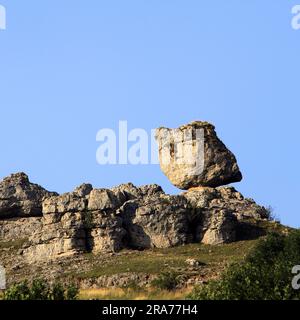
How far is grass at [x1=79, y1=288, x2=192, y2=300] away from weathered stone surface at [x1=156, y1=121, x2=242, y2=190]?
1325 inches

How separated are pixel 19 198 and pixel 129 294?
109ft

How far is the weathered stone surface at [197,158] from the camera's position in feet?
341

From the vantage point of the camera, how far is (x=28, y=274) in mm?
80875

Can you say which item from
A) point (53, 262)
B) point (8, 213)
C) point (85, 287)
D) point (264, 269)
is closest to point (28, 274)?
point (53, 262)

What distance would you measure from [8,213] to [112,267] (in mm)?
22692

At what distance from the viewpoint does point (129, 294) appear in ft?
223

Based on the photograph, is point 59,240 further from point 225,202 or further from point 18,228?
point 225,202

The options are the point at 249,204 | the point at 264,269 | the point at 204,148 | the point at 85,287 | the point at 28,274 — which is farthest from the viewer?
the point at 204,148

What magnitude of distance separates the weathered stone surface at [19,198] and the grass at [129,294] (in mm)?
28156

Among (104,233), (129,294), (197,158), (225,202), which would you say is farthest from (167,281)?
(197,158)

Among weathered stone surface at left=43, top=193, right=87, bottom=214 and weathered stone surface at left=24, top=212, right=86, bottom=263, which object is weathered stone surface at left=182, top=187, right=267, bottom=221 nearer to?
weathered stone surface at left=43, top=193, right=87, bottom=214

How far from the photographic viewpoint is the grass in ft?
210
